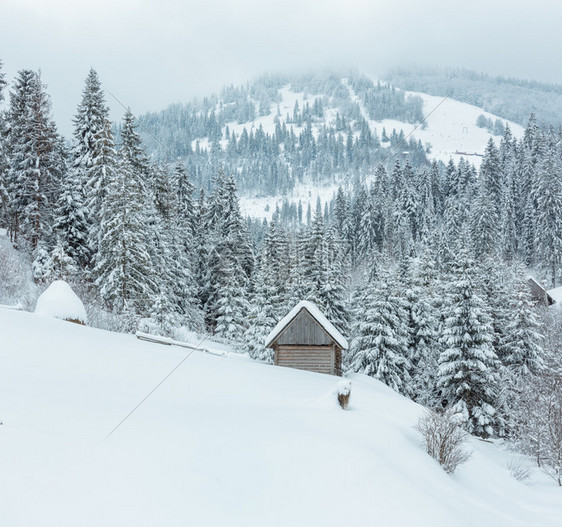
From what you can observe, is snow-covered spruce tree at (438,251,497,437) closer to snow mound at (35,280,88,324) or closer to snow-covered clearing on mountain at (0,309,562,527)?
snow-covered clearing on mountain at (0,309,562,527)

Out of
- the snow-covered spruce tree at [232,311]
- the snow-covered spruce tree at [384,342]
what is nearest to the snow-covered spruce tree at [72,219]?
the snow-covered spruce tree at [232,311]

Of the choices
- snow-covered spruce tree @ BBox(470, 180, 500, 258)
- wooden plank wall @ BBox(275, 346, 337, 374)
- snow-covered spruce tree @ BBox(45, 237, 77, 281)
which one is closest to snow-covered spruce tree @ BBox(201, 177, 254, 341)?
snow-covered spruce tree @ BBox(45, 237, 77, 281)

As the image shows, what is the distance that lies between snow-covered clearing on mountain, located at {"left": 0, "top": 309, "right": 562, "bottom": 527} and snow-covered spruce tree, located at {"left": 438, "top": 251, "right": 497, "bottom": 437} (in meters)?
15.7

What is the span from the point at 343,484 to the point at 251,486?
1788 millimetres

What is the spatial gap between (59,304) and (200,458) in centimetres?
1425

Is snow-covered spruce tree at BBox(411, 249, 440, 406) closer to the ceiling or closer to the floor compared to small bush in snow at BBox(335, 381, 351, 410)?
closer to the floor

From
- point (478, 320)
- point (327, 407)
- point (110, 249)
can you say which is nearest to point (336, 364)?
point (478, 320)

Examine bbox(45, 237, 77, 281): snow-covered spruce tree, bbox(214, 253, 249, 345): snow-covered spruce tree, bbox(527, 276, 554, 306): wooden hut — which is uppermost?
bbox(45, 237, 77, 281): snow-covered spruce tree

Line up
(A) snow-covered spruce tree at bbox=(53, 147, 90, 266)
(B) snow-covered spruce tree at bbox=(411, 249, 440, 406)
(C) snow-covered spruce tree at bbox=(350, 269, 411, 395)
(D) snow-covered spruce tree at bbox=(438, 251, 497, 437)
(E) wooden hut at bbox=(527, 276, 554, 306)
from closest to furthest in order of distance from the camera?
(D) snow-covered spruce tree at bbox=(438, 251, 497, 437) → (C) snow-covered spruce tree at bbox=(350, 269, 411, 395) → (A) snow-covered spruce tree at bbox=(53, 147, 90, 266) → (B) snow-covered spruce tree at bbox=(411, 249, 440, 406) → (E) wooden hut at bbox=(527, 276, 554, 306)

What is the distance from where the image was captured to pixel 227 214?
53.3 m

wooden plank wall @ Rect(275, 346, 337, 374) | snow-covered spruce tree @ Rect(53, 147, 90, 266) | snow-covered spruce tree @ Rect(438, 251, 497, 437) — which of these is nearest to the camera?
wooden plank wall @ Rect(275, 346, 337, 374)

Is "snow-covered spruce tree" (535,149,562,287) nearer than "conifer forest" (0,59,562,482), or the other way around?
"conifer forest" (0,59,562,482)

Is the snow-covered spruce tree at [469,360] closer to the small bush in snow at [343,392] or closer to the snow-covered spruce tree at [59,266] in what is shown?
the small bush in snow at [343,392]

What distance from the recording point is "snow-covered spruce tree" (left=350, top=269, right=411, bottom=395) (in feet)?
111
